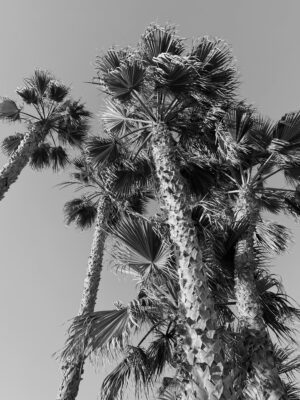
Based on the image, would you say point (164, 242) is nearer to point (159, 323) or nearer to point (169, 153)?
point (159, 323)

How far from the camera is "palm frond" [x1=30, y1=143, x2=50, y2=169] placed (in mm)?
11969

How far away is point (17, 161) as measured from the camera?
868 centimetres

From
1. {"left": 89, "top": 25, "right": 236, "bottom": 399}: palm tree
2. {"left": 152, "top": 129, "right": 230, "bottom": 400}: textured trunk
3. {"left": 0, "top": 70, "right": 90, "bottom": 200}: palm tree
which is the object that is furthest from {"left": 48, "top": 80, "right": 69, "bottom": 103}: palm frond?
{"left": 152, "top": 129, "right": 230, "bottom": 400}: textured trunk

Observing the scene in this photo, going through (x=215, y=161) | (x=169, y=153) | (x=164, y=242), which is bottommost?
(x=164, y=242)

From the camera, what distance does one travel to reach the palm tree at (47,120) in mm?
10148

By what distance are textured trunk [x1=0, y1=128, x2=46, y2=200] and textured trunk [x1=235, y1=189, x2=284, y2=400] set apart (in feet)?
17.8

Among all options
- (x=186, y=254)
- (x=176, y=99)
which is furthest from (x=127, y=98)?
(x=186, y=254)

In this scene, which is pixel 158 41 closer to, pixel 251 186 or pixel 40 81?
pixel 251 186

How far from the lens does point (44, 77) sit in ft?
35.6

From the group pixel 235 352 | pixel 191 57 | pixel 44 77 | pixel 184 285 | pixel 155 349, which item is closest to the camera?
pixel 184 285

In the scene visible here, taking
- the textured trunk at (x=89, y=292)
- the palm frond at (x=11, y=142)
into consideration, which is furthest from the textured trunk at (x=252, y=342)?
the palm frond at (x=11, y=142)

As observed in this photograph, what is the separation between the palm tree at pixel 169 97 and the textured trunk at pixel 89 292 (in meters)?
2.01

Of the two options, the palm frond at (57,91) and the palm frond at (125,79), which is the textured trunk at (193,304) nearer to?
the palm frond at (125,79)

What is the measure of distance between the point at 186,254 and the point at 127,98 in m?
4.17
